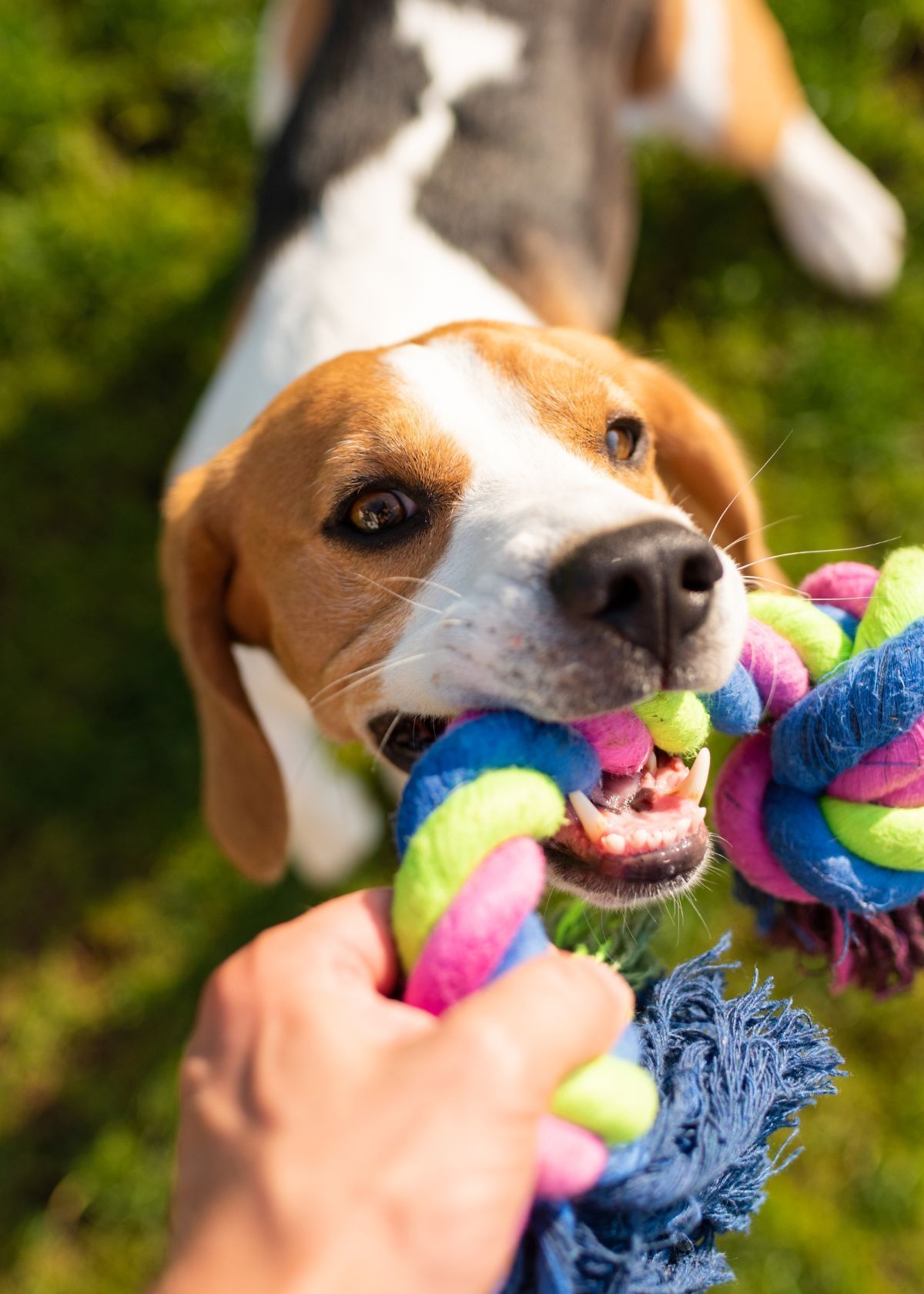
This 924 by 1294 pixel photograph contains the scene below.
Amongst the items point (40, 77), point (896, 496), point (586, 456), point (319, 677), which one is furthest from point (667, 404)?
point (40, 77)

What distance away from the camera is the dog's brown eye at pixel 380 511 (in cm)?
210

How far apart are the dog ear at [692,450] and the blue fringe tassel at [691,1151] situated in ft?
4.12

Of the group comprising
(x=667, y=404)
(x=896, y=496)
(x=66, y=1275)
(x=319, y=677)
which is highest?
(x=667, y=404)

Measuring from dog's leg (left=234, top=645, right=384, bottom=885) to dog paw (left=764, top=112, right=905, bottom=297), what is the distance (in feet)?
9.50

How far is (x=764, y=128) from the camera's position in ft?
14.2

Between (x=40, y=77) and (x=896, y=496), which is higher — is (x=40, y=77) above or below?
above

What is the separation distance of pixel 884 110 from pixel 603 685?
435 centimetres

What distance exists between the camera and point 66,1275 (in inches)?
130

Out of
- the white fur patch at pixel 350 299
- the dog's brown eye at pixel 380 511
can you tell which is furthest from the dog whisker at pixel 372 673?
the white fur patch at pixel 350 299

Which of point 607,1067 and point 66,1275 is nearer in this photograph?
point 607,1067

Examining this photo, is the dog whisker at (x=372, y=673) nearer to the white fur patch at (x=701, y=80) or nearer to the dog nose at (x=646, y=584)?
the dog nose at (x=646, y=584)

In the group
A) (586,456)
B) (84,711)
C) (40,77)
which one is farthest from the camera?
(40,77)

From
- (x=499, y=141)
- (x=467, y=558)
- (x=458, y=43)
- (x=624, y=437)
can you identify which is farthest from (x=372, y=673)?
(x=458, y=43)

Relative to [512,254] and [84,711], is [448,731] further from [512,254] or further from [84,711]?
[84,711]
